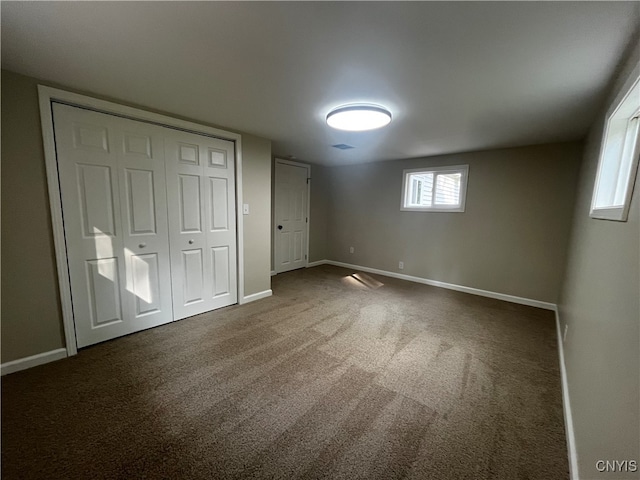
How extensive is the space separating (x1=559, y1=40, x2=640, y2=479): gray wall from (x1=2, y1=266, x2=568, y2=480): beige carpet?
1.10ft

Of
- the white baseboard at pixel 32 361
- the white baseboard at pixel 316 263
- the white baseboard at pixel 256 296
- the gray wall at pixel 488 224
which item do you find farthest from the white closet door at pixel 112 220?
the gray wall at pixel 488 224

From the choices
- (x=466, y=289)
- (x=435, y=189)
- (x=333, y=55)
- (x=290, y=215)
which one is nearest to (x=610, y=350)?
(x=333, y=55)

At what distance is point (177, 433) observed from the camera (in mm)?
1471


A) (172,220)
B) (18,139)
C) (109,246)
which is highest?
(18,139)

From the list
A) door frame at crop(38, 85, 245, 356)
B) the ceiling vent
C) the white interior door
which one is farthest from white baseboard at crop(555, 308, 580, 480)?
the white interior door

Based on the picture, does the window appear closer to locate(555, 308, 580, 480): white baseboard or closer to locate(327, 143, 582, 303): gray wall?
locate(555, 308, 580, 480): white baseboard

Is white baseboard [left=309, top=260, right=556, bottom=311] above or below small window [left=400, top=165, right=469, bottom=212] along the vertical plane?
below

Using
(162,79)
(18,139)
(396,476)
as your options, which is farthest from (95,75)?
(396,476)

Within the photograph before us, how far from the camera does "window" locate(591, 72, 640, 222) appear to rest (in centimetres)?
132

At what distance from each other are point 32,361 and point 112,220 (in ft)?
4.04

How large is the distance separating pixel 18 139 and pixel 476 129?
400 cm

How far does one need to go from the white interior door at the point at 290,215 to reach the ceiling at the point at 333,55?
2.30m

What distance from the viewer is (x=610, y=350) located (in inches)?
42.1

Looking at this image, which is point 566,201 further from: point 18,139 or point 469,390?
point 18,139
